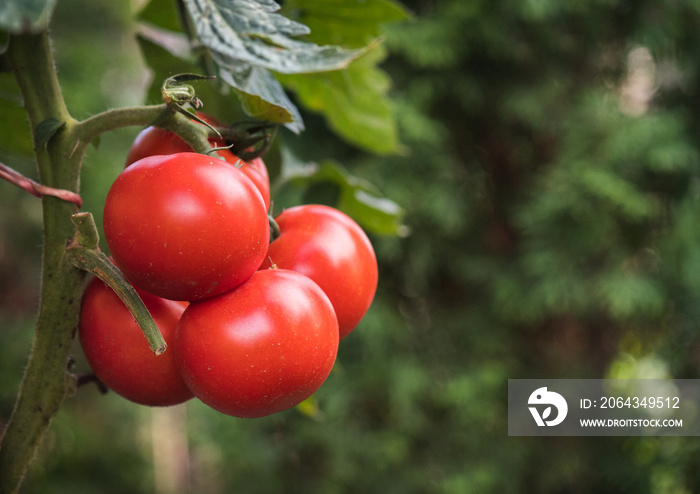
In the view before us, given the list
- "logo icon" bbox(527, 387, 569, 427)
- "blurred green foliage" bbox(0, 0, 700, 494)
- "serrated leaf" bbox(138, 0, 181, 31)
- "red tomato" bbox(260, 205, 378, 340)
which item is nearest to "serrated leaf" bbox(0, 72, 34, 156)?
"serrated leaf" bbox(138, 0, 181, 31)

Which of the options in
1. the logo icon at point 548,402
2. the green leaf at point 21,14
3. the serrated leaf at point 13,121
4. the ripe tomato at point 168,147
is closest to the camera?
the green leaf at point 21,14

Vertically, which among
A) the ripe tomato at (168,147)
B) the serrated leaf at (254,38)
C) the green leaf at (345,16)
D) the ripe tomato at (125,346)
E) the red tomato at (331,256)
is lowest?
the ripe tomato at (125,346)

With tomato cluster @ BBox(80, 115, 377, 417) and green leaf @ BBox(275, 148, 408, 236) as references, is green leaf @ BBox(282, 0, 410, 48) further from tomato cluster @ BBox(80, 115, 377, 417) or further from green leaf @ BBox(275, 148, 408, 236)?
tomato cluster @ BBox(80, 115, 377, 417)

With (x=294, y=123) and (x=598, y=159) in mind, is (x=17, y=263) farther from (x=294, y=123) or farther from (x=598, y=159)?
(x=294, y=123)

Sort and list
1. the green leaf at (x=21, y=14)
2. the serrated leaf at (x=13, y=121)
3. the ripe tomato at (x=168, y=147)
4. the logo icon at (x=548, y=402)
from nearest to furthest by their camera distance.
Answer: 1. the green leaf at (x=21, y=14)
2. the ripe tomato at (x=168, y=147)
3. the serrated leaf at (x=13, y=121)
4. the logo icon at (x=548, y=402)

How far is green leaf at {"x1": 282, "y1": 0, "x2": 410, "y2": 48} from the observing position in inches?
18.2

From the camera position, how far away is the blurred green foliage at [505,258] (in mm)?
1189

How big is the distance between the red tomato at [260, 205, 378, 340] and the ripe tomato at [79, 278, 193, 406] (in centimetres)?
7

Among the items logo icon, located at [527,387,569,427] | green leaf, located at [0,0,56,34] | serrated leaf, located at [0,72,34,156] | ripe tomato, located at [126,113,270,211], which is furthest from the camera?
logo icon, located at [527,387,569,427]

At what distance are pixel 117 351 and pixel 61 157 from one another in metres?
0.10

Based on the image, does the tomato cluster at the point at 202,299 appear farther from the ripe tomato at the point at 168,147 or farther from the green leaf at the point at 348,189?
the green leaf at the point at 348,189

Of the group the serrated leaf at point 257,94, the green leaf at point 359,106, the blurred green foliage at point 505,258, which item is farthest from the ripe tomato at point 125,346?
the blurred green foliage at point 505,258

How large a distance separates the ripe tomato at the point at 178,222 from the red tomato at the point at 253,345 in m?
0.02

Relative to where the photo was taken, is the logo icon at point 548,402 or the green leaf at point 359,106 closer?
the green leaf at point 359,106
